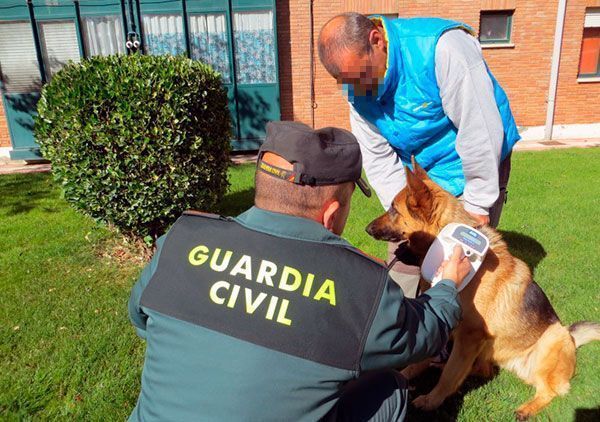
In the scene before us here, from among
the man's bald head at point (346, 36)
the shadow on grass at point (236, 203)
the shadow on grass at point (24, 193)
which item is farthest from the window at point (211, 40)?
the man's bald head at point (346, 36)

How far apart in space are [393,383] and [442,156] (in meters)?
1.71

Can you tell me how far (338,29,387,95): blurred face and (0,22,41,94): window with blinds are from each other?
1189 cm

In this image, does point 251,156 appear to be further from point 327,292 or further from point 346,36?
point 327,292

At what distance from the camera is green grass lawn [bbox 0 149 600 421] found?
121 inches

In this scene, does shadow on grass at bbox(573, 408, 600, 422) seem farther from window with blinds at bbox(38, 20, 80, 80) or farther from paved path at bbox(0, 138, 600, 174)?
window with blinds at bbox(38, 20, 80, 80)

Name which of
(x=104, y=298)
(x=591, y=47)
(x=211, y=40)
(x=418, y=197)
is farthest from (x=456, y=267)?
(x=591, y=47)

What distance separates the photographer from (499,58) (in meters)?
13.4

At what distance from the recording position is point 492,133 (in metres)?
2.72

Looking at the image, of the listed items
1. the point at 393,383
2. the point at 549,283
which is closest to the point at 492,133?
the point at 393,383

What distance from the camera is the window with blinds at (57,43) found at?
11.8m

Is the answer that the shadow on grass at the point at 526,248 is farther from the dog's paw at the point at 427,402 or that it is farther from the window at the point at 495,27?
the window at the point at 495,27

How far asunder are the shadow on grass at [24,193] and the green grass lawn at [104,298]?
4cm

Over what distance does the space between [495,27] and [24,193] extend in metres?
13.0

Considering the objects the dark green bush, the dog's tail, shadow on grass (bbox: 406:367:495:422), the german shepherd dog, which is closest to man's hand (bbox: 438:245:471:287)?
the german shepherd dog
